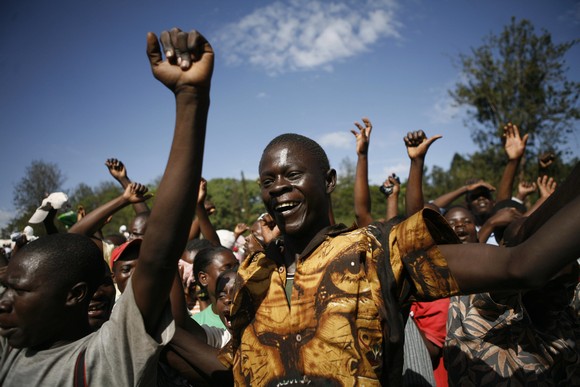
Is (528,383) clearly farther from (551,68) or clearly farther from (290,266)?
(551,68)

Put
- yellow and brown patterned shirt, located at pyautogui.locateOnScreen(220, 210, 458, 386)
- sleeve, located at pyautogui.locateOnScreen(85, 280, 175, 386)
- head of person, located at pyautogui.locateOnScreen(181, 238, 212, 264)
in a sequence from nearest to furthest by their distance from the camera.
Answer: sleeve, located at pyautogui.locateOnScreen(85, 280, 175, 386) < yellow and brown patterned shirt, located at pyautogui.locateOnScreen(220, 210, 458, 386) < head of person, located at pyautogui.locateOnScreen(181, 238, 212, 264)

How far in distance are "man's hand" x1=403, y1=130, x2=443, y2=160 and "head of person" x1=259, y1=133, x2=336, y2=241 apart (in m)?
1.95

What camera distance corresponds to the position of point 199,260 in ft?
12.7

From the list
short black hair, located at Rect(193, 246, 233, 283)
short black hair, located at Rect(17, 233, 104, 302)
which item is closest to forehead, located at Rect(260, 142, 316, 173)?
short black hair, located at Rect(17, 233, 104, 302)

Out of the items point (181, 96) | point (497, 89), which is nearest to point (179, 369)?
point (181, 96)

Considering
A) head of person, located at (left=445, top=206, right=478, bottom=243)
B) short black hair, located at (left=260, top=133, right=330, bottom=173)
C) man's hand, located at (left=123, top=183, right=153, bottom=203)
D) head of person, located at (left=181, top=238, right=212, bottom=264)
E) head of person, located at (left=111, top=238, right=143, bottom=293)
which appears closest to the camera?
short black hair, located at (left=260, top=133, right=330, bottom=173)

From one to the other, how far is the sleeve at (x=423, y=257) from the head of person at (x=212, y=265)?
2307 millimetres

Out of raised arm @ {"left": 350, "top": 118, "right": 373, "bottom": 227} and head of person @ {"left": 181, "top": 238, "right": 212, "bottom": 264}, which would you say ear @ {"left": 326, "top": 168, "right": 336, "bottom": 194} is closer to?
raised arm @ {"left": 350, "top": 118, "right": 373, "bottom": 227}

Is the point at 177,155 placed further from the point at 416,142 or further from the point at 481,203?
the point at 481,203

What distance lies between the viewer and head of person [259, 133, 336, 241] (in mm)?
1809

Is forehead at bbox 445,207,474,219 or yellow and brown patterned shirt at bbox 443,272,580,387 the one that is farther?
forehead at bbox 445,207,474,219

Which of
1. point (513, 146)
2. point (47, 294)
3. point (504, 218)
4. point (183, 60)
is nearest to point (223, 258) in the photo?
point (47, 294)

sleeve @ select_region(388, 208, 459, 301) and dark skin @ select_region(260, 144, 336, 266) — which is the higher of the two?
dark skin @ select_region(260, 144, 336, 266)

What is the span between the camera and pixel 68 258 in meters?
1.83
